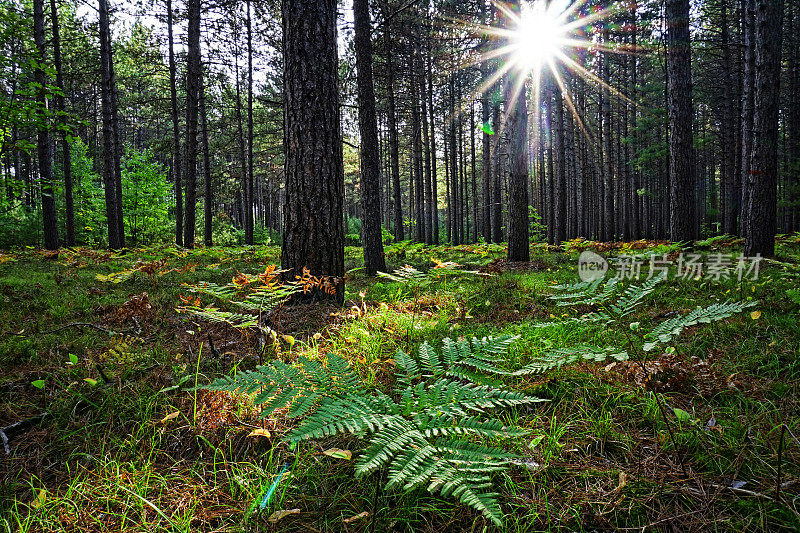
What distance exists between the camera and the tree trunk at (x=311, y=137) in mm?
3455

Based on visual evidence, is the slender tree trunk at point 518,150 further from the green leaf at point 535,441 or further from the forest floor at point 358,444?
the green leaf at point 535,441

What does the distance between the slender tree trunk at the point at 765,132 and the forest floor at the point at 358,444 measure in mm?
5012

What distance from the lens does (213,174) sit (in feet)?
67.9

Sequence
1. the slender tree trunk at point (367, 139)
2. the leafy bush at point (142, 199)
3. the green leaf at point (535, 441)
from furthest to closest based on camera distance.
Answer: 1. the leafy bush at point (142, 199)
2. the slender tree trunk at point (367, 139)
3. the green leaf at point (535, 441)

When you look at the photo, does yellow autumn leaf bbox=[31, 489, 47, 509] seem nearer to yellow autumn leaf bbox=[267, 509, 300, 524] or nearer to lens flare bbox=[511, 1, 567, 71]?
yellow autumn leaf bbox=[267, 509, 300, 524]

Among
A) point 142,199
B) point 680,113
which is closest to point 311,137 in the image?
point 680,113

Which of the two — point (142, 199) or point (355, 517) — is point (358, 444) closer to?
point (355, 517)

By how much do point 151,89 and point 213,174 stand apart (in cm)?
950

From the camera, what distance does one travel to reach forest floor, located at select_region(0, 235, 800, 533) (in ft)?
3.71

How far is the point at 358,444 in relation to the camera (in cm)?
151

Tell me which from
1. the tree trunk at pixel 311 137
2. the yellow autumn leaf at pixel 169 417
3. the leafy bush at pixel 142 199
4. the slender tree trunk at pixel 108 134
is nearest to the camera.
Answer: the yellow autumn leaf at pixel 169 417

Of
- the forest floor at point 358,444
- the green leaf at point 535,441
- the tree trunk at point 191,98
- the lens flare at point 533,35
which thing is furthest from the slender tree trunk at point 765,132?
the tree trunk at point 191,98

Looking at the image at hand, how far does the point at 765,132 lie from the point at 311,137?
796cm

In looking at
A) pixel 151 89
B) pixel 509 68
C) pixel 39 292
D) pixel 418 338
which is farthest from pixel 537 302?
pixel 151 89
